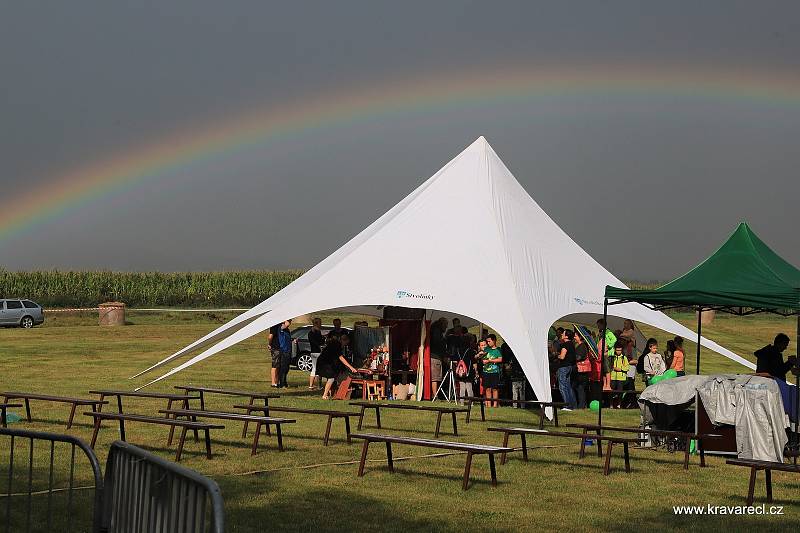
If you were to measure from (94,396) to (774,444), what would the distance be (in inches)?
494

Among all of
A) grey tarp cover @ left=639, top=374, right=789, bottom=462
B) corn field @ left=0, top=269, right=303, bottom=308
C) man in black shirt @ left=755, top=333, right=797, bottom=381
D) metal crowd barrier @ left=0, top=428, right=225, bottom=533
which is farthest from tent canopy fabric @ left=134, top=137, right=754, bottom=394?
corn field @ left=0, top=269, right=303, bottom=308

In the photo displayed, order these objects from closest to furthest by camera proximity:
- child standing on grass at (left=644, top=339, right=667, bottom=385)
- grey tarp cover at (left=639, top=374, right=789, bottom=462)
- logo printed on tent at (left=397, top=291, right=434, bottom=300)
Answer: grey tarp cover at (left=639, top=374, right=789, bottom=462) < child standing on grass at (left=644, top=339, right=667, bottom=385) < logo printed on tent at (left=397, top=291, right=434, bottom=300)

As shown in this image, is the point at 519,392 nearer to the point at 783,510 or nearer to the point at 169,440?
the point at 169,440

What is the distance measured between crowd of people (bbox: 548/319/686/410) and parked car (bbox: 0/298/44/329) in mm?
30540

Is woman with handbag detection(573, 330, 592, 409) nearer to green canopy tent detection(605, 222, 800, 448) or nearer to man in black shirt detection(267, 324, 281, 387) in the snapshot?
green canopy tent detection(605, 222, 800, 448)

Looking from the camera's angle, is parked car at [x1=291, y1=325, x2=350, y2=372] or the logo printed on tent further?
parked car at [x1=291, y1=325, x2=350, y2=372]

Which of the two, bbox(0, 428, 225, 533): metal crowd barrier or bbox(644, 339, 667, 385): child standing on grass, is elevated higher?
bbox(644, 339, 667, 385): child standing on grass

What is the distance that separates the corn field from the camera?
63.1m

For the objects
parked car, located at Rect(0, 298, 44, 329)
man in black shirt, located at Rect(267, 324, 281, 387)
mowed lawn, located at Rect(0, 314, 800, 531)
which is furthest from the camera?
parked car, located at Rect(0, 298, 44, 329)

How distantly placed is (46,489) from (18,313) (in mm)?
38215

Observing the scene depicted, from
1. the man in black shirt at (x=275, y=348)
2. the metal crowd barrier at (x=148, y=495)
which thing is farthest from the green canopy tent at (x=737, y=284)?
the man in black shirt at (x=275, y=348)

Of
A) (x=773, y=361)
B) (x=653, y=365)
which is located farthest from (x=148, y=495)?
(x=653, y=365)

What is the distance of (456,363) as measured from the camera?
72.7 ft

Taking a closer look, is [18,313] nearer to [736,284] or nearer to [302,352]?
[302,352]
